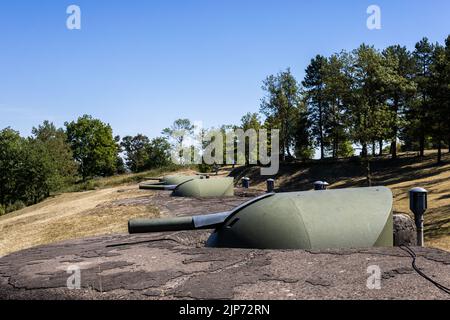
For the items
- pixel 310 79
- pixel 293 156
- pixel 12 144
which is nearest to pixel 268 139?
pixel 293 156

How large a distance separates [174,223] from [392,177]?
31558 mm

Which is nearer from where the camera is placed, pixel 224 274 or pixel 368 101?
pixel 224 274

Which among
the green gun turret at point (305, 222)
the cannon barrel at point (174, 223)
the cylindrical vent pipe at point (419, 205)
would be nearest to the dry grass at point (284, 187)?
the cylindrical vent pipe at point (419, 205)

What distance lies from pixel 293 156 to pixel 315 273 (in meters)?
46.1

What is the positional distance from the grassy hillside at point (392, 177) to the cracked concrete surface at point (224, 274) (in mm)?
12699

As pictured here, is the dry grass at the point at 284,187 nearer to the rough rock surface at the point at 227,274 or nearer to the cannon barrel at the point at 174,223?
the rough rock surface at the point at 227,274

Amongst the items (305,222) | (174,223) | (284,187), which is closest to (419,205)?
(305,222)

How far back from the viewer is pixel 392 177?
113ft

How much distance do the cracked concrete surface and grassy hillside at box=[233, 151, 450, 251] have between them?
12.7 m

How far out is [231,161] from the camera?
52250mm

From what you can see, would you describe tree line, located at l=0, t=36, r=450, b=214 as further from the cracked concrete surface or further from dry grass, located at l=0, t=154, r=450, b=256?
the cracked concrete surface

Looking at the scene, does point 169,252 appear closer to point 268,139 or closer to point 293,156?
point 268,139

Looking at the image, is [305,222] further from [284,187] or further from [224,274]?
[284,187]

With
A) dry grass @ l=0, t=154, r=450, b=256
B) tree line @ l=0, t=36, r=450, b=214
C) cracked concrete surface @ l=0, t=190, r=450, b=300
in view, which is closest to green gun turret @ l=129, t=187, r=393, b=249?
cracked concrete surface @ l=0, t=190, r=450, b=300
